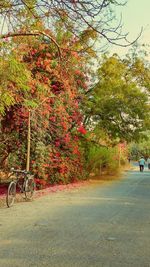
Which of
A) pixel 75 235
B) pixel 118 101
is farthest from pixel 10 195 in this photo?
pixel 118 101

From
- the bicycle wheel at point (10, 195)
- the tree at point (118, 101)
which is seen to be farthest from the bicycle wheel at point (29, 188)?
the tree at point (118, 101)

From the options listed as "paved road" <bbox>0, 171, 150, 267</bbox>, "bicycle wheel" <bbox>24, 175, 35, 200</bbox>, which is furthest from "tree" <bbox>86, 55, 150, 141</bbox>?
"paved road" <bbox>0, 171, 150, 267</bbox>

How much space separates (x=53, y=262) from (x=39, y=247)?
121 centimetres

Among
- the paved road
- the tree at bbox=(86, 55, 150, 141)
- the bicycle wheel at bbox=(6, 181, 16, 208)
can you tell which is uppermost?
the tree at bbox=(86, 55, 150, 141)

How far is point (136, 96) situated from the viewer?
33.7 metres

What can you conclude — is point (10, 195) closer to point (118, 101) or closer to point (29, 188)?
point (29, 188)

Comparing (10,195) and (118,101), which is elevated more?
(118,101)

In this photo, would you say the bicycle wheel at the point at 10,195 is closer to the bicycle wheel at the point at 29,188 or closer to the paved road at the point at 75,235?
the paved road at the point at 75,235

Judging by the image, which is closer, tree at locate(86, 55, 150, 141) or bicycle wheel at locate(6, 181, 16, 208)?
bicycle wheel at locate(6, 181, 16, 208)

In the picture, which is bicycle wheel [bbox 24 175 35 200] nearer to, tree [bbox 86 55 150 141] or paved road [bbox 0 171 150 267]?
paved road [bbox 0 171 150 267]

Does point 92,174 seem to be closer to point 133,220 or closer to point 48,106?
point 48,106

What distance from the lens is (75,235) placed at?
9594 mm

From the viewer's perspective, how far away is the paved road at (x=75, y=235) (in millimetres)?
7363

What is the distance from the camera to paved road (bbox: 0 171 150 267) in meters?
7.36
